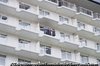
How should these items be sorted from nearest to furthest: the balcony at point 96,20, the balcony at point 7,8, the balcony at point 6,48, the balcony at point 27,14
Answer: the balcony at point 6,48 → the balcony at point 7,8 → the balcony at point 27,14 → the balcony at point 96,20

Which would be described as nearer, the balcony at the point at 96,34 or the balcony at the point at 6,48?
the balcony at the point at 6,48

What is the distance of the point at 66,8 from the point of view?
39.7 m

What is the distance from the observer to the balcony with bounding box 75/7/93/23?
41.3 meters

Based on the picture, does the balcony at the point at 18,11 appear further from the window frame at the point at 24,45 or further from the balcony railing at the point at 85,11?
the balcony railing at the point at 85,11

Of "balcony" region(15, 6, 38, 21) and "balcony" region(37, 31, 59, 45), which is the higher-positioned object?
"balcony" region(15, 6, 38, 21)

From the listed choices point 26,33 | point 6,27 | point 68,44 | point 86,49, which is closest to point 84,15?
point 86,49

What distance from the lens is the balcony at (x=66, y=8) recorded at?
3969 centimetres

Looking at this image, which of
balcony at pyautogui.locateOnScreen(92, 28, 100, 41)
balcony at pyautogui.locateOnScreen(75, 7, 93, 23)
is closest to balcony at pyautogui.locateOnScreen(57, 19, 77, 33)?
balcony at pyautogui.locateOnScreen(75, 7, 93, 23)

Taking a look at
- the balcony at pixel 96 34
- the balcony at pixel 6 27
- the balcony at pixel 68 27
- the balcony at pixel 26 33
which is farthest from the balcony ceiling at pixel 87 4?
the balcony at pixel 6 27

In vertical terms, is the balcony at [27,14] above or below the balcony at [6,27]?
above

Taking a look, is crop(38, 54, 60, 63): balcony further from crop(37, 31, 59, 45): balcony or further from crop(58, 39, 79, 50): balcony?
crop(58, 39, 79, 50): balcony

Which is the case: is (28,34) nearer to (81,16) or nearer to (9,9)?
(9,9)

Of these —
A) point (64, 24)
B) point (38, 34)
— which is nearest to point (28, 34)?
point (38, 34)

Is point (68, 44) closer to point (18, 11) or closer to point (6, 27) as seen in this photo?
point (18, 11)
